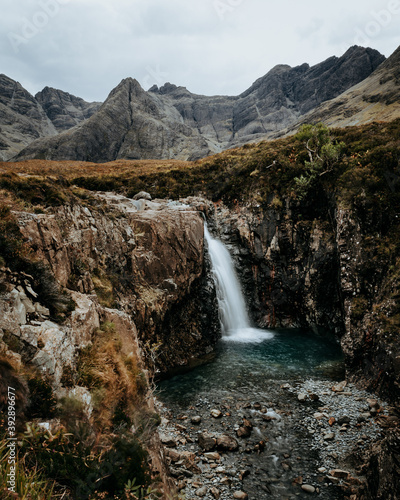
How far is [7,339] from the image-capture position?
5.45 m

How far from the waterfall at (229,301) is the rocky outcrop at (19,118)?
13128 centimetres

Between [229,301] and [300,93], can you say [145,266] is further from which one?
[300,93]

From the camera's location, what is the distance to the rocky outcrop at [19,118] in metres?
129

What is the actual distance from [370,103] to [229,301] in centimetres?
11331

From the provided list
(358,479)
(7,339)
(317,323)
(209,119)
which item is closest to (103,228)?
(7,339)

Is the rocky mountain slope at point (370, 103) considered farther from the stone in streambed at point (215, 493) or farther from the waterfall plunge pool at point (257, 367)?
the stone in streambed at point (215, 493)

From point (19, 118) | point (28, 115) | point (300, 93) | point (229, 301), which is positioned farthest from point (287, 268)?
point (300, 93)

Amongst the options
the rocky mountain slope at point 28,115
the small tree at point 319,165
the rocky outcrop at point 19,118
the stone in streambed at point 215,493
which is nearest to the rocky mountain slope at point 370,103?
the small tree at point 319,165

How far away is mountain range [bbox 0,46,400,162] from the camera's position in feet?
327

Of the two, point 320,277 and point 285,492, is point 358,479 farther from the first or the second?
point 320,277

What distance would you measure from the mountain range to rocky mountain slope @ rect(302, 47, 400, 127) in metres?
0.42

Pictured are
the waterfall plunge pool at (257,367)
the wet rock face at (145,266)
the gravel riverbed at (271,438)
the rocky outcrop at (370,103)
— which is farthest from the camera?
the rocky outcrop at (370,103)

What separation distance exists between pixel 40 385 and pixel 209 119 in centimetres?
21569

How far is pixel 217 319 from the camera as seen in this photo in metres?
24.0
